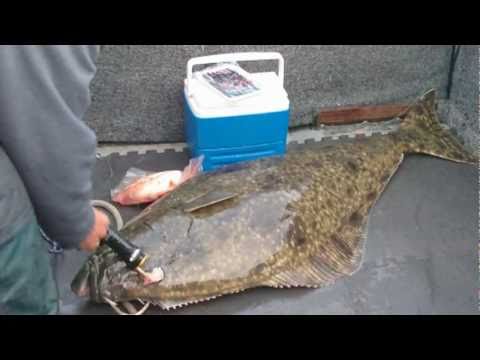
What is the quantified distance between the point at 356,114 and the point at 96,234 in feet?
7.80

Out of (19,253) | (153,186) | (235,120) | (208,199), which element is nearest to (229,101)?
(235,120)

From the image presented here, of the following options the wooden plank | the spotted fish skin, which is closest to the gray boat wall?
the wooden plank

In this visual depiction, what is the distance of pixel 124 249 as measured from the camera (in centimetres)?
234

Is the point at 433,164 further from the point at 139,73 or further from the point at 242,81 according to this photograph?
the point at 139,73

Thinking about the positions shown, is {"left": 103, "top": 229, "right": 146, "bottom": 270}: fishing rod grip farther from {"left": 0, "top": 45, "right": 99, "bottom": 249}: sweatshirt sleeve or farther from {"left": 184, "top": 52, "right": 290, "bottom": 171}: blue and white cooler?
{"left": 184, "top": 52, "right": 290, "bottom": 171}: blue and white cooler

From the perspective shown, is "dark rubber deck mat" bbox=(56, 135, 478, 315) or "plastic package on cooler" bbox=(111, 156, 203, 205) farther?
"plastic package on cooler" bbox=(111, 156, 203, 205)

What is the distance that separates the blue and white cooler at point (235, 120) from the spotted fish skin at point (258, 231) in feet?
0.86

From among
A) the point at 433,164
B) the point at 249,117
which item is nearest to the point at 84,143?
the point at 249,117

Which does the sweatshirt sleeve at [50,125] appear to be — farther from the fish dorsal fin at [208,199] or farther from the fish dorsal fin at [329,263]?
the fish dorsal fin at [329,263]

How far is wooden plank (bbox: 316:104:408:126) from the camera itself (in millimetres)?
4086

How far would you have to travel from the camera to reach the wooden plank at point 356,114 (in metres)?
4.09

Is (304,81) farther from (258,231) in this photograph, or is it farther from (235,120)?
(258,231)

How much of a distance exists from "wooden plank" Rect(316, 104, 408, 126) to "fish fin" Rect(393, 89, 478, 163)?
0.32m

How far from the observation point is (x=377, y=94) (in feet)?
13.8
